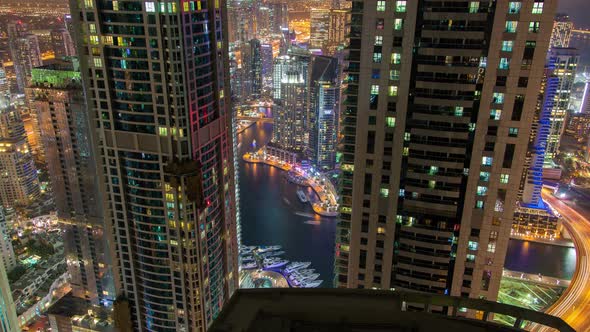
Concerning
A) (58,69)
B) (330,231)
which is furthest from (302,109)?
(58,69)

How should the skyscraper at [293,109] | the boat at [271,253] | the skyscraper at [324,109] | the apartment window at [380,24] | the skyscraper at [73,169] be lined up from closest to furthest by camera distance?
the apartment window at [380,24], the skyscraper at [73,169], the boat at [271,253], the skyscraper at [324,109], the skyscraper at [293,109]

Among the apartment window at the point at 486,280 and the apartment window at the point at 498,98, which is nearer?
the apartment window at the point at 498,98

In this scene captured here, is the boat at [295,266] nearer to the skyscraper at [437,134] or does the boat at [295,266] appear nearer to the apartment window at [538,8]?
the skyscraper at [437,134]

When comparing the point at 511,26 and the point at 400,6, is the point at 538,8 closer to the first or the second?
the point at 511,26

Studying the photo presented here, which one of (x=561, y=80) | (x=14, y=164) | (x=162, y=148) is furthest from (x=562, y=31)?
(x=14, y=164)

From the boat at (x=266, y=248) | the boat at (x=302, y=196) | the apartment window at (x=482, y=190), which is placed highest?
the apartment window at (x=482, y=190)

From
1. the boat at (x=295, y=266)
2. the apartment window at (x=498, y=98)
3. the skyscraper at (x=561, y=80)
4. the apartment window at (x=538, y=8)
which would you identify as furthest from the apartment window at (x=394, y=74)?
the skyscraper at (x=561, y=80)
